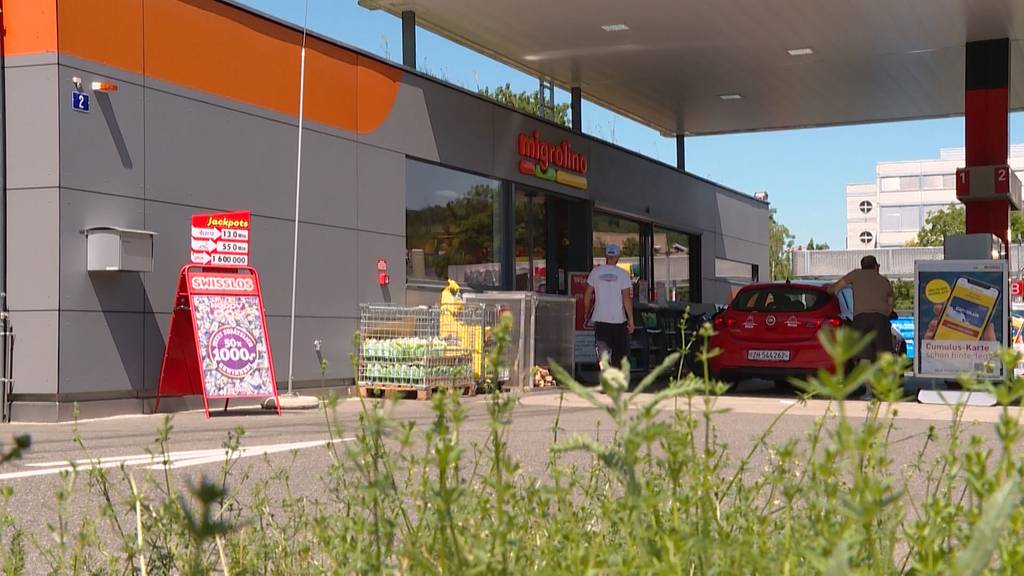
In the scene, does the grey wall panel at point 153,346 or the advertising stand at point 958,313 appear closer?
the grey wall panel at point 153,346

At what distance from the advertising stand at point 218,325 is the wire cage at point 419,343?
2.00 meters

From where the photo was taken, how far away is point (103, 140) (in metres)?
12.1

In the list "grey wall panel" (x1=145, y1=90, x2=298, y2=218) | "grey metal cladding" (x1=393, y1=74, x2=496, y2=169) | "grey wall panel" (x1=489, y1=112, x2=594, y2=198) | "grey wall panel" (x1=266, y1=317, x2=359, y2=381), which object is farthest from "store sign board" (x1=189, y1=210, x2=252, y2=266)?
"grey wall panel" (x1=489, y1=112, x2=594, y2=198)

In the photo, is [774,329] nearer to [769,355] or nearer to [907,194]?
[769,355]

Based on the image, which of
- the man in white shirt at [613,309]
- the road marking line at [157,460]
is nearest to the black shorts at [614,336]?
the man in white shirt at [613,309]

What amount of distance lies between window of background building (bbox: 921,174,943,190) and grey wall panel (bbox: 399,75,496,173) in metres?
143

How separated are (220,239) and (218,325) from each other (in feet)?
3.42

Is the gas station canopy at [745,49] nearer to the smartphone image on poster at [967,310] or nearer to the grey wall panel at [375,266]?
the grey wall panel at [375,266]

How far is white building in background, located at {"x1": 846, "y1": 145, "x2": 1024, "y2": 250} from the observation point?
499ft

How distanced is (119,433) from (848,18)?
12.8 m

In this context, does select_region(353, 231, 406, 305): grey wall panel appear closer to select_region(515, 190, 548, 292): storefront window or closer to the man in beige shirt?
select_region(515, 190, 548, 292): storefront window

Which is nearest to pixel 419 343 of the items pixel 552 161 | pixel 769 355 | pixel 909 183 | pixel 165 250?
pixel 165 250

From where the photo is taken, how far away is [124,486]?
246 inches

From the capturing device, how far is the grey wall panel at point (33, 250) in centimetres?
1155
